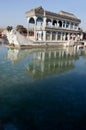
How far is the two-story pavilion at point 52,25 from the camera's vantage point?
3604 centimetres

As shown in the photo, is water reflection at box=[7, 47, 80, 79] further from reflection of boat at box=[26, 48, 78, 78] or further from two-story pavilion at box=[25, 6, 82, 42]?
two-story pavilion at box=[25, 6, 82, 42]

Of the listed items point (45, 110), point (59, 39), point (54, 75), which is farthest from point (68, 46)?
point (45, 110)

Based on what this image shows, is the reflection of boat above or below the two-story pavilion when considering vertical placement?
below

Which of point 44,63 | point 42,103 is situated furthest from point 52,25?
point 42,103

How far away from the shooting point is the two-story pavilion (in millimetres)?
36041

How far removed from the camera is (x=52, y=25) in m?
39.1

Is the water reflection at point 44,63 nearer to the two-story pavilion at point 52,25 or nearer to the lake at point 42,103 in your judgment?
the lake at point 42,103

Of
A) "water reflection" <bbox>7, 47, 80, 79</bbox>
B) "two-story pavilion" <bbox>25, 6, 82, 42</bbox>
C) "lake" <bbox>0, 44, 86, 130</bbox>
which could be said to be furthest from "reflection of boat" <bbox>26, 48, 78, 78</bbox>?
"two-story pavilion" <bbox>25, 6, 82, 42</bbox>

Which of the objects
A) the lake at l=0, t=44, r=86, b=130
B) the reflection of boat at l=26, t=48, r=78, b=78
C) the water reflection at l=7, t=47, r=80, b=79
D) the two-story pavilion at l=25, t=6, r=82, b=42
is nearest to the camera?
the lake at l=0, t=44, r=86, b=130

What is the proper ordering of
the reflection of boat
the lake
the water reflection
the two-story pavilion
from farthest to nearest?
the two-story pavilion, the water reflection, the reflection of boat, the lake

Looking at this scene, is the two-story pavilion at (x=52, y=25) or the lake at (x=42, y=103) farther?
the two-story pavilion at (x=52, y=25)

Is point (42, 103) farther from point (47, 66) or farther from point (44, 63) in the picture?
point (44, 63)

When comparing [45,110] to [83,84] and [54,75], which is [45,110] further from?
[54,75]

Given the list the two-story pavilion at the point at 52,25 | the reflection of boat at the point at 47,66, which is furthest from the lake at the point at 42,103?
the two-story pavilion at the point at 52,25
